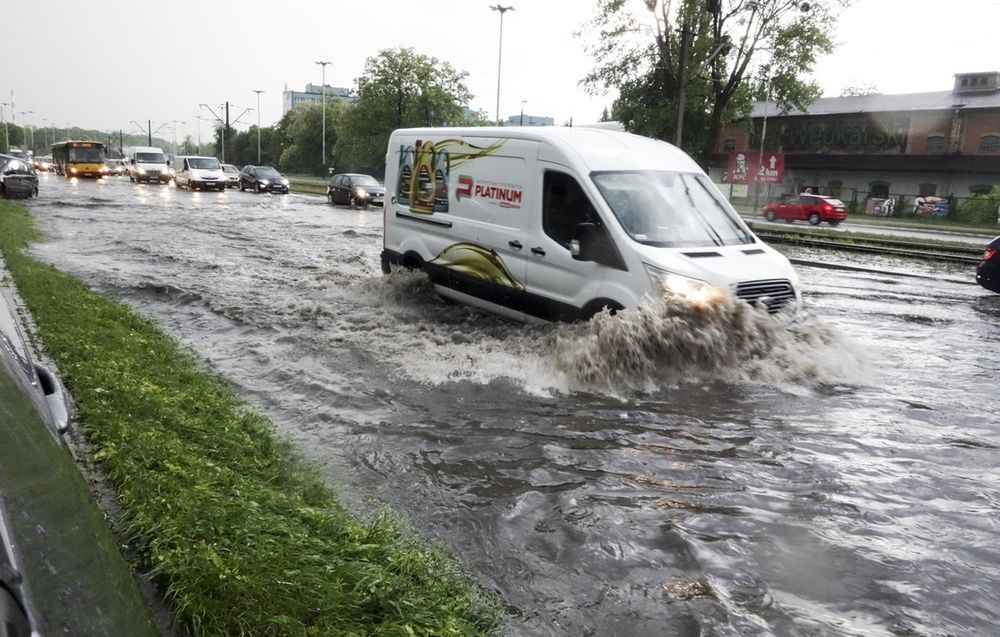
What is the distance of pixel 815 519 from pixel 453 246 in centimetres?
581

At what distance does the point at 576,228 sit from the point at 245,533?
16.0ft

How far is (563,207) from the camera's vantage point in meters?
8.01

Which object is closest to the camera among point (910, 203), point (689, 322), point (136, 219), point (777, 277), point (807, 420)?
point (807, 420)

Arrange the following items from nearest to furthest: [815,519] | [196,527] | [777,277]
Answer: [196,527] < [815,519] < [777,277]

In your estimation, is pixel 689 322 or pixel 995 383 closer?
pixel 689 322

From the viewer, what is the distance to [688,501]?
4789 mm

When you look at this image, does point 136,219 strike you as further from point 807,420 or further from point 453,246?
point 807,420

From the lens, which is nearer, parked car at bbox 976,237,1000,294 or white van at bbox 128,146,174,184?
parked car at bbox 976,237,1000,294

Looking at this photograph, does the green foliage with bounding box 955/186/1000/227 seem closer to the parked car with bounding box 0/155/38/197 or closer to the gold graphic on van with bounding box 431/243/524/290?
the gold graphic on van with bounding box 431/243/524/290

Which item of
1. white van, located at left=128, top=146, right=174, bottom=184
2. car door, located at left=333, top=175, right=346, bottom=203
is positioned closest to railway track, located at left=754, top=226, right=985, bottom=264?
car door, located at left=333, top=175, right=346, bottom=203

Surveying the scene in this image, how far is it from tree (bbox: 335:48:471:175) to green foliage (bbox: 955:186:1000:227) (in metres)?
35.8

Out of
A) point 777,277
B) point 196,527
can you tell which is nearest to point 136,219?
point 777,277

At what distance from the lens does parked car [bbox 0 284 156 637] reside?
4.35 ft

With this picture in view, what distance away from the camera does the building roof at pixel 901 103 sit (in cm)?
4991
